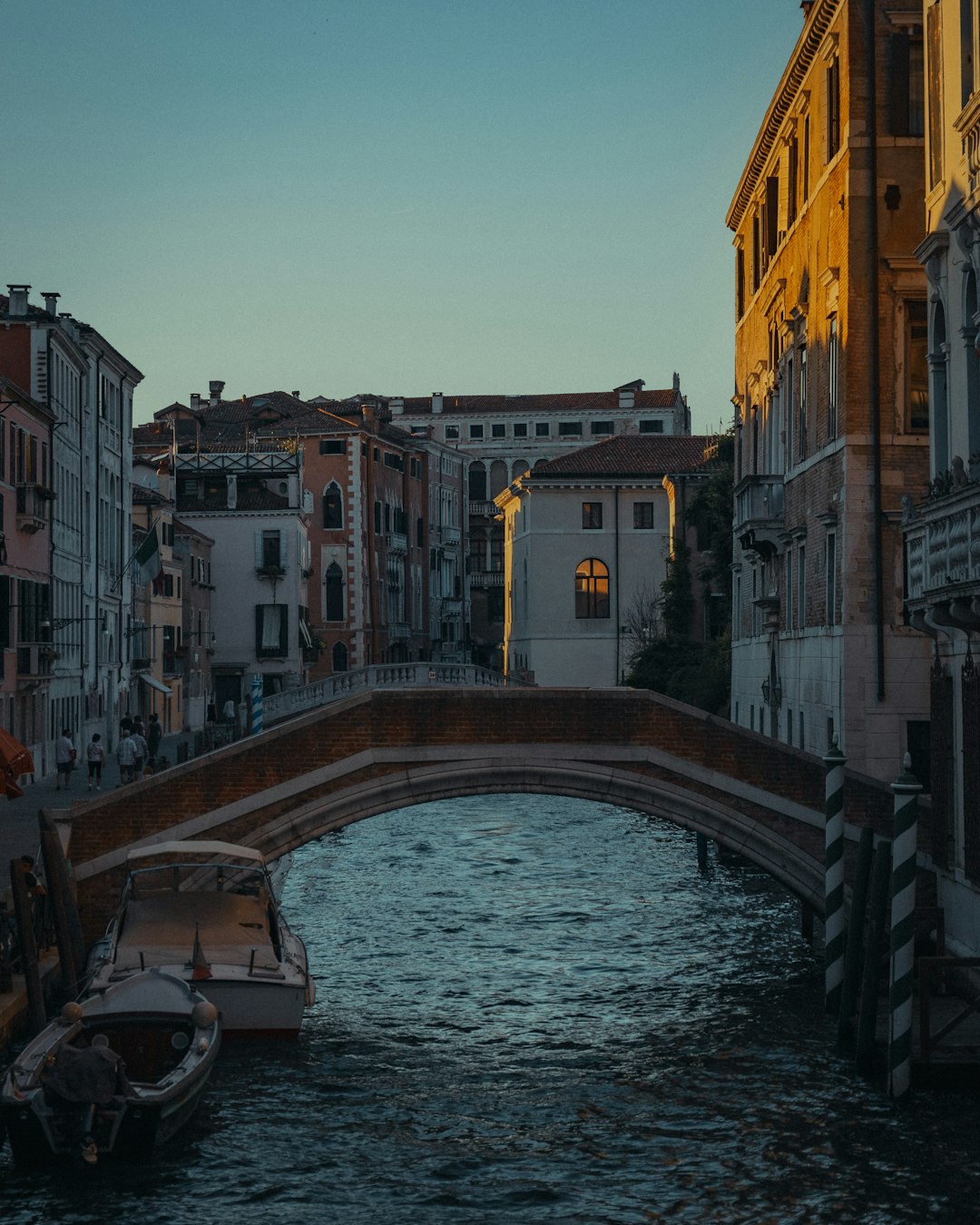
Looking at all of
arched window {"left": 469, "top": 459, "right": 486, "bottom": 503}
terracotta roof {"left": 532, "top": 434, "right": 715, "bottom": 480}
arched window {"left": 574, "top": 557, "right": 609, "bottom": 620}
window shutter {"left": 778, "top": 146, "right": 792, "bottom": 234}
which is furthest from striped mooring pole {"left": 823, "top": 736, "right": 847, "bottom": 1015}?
arched window {"left": 469, "top": 459, "right": 486, "bottom": 503}

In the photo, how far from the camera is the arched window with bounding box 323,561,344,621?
68.1 metres

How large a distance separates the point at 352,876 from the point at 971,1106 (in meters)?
16.5

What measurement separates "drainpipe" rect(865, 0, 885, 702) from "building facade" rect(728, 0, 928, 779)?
2 centimetres

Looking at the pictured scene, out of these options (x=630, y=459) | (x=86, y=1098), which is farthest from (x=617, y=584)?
(x=86, y=1098)

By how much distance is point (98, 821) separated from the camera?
1888 centimetres

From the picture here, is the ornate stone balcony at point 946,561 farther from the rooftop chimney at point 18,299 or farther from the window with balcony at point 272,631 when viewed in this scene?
the window with balcony at point 272,631

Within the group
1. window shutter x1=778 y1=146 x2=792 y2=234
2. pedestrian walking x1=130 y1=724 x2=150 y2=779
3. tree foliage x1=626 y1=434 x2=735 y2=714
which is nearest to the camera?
window shutter x1=778 y1=146 x2=792 y2=234

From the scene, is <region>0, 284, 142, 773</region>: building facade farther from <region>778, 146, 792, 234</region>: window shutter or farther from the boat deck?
the boat deck

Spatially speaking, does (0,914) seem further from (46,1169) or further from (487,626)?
(487,626)

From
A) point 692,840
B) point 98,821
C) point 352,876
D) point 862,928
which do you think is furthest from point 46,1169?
point 692,840

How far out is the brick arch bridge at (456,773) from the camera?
18797 millimetres

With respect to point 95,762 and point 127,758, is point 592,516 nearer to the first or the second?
point 127,758

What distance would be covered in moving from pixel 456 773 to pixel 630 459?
39925 millimetres

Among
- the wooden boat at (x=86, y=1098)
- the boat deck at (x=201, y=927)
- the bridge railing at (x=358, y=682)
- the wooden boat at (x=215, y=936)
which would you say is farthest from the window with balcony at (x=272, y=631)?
the wooden boat at (x=86, y=1098)
